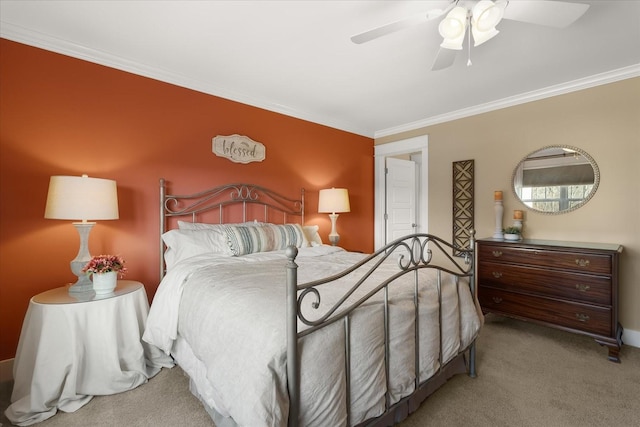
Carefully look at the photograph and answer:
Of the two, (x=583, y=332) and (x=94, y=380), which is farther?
(x=583, y=332)

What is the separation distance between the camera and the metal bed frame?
43.3 inches

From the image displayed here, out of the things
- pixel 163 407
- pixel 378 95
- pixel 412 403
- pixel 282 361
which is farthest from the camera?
pixel 378 95

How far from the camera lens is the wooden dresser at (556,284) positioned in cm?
241

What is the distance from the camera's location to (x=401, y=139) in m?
4.42

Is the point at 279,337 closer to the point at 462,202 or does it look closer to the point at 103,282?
the point at 103,282

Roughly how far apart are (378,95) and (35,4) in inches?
113

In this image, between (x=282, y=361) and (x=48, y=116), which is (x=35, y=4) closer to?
(x=48, y=116)

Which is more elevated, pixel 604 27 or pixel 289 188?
pixel 604 27

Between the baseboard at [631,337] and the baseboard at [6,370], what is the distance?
514 centimetres

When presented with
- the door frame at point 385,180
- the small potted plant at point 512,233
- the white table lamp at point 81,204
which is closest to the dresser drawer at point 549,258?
the small potted plant at point 512,233

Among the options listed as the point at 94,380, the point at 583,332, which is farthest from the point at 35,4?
the point at 583,332

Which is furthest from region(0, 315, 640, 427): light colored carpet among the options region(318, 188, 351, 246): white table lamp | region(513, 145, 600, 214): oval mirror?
region(318, 188, 351, 246): white table lamp

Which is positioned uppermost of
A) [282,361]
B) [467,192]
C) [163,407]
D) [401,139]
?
[401,139]

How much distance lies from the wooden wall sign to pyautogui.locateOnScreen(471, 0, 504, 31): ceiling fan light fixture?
7.82 ft
